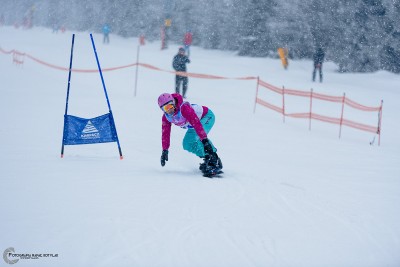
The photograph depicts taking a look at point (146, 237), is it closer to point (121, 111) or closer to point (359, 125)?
point (121, 111)

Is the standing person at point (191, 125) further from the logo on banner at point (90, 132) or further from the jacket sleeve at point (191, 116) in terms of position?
the logo on banner at point (90, 132)

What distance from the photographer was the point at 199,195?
5.89m

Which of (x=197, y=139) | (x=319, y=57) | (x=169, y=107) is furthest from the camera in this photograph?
(x=319, y=57)

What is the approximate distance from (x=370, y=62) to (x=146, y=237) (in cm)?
2279

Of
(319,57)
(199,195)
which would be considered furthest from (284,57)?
(199,195)

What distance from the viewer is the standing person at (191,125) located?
21.5ft

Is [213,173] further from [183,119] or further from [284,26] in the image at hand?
[284,26]

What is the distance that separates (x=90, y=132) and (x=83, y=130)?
0.13 m

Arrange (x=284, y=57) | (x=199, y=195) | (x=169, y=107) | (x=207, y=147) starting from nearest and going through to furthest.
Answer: (x=199, y=195), (x=169, y=107), (x=207, y=147), (x=284, y=57)

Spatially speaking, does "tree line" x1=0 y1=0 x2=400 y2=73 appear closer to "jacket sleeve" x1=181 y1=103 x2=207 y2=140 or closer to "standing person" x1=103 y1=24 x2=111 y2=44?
"standing person" x1=103 y1=24 x2=111 y2=44

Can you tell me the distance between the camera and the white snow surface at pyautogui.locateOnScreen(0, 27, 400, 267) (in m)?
4.13

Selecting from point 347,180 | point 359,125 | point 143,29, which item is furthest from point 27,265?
point 143,29

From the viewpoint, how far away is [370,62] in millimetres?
23875

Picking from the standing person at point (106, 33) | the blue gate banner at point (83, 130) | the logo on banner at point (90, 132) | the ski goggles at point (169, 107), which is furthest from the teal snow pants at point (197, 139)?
the standing person at point (106, 33)
